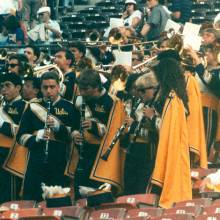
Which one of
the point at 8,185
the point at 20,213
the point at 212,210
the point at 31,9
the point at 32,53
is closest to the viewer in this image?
the point at 212,210

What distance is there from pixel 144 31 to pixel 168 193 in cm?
A: 787

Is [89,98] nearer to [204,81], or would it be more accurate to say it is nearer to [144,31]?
[204,81]

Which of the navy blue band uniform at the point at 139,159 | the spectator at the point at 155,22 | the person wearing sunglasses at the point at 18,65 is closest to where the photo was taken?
the navy blue band uniform at the point at 139,159

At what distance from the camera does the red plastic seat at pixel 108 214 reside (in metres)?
13.3

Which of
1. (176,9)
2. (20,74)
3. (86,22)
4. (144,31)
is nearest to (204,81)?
(20,74)

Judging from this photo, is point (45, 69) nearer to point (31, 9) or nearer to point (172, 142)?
point (172, 142)

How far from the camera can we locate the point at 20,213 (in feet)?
45.3

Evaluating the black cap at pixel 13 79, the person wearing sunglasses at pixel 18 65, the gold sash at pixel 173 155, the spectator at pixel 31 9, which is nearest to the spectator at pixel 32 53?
the person wearing sunglasses at pixel 18 65

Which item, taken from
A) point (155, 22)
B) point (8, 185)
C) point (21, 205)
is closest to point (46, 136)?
point (8, 185)

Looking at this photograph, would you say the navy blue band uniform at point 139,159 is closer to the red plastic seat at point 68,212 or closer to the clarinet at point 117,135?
the clarinet at point 117,135

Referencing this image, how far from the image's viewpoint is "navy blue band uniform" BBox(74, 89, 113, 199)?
1645 cm

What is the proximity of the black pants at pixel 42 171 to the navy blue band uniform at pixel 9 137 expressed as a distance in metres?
0.46

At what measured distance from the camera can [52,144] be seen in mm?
16625

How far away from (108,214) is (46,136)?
10.1 feet
